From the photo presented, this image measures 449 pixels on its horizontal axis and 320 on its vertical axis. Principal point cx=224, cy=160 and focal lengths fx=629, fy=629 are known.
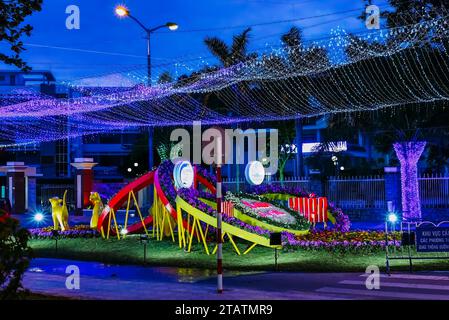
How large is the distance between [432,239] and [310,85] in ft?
42.0

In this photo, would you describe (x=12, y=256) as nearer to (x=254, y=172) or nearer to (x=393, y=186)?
(x=254, y=172)

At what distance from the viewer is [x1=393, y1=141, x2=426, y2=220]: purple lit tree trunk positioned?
27.5m

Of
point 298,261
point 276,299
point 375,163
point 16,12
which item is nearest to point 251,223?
point 298,261

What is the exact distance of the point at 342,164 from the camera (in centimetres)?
4997

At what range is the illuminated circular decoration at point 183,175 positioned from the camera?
→ 19.5m

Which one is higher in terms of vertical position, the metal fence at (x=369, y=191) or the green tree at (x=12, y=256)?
the metal fence at (x=369, y=191)

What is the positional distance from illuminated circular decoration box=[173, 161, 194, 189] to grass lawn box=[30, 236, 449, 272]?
188 centimetres

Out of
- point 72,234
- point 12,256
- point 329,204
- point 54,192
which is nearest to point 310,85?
point 329,204

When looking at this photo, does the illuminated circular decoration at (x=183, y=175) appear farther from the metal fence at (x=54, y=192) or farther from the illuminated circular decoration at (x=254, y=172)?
the metal fence at (x=54, y=192)

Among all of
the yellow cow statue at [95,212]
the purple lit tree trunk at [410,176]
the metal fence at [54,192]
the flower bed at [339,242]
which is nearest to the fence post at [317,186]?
the purple lit tree trunk at [410,176]

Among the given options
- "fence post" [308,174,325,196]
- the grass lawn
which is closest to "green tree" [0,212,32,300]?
the grass lawn

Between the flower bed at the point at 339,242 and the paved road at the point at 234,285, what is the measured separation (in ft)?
10.5

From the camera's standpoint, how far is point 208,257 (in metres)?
16.9

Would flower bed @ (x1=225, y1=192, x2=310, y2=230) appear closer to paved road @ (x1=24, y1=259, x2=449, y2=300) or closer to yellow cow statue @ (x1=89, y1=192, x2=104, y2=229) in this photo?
paved road @ (x1=24, y1=259, x2=449, y2=300)
